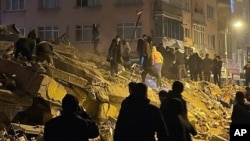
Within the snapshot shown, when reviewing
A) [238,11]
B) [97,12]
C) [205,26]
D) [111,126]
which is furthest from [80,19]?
[238,11]

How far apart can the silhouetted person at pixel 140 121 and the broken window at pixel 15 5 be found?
132 ft

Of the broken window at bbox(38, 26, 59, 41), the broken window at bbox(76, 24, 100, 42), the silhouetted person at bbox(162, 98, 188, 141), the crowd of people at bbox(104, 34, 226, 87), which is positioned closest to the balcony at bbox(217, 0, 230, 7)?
the broken window at bbox(76, 24, 100, 42)

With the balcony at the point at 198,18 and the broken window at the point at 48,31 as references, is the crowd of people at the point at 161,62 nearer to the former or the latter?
the broken window at the point at 48,31

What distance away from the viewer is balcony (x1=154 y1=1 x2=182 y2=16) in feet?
138

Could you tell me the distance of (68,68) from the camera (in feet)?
58.3

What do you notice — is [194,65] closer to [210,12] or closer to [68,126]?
[68,126]

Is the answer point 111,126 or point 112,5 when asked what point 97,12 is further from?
point 111,126

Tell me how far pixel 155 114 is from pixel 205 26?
48653mm

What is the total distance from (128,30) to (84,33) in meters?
3.73

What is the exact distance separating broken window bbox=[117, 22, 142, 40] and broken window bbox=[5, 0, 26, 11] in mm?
9126

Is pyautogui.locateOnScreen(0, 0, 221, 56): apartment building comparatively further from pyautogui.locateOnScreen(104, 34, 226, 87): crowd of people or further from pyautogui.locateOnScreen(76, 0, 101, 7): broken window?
pyautogui.locateOnScreen(104, 34, 226, 87): crowd of people

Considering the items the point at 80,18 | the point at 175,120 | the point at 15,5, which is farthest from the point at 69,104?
the point at 15,5

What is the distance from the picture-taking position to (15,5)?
151 ft

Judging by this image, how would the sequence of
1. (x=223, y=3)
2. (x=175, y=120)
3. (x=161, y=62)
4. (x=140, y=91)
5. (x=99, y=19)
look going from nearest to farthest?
(x=140, y=91) → (x=175, y=120) → (x=161, y=62) → (x=99, y=19) → (x=223, y=3)
